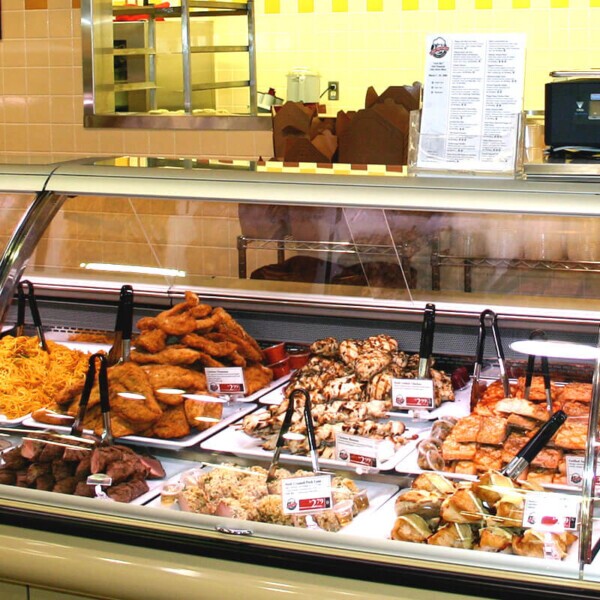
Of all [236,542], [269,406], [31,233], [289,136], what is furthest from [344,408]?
[289,136]

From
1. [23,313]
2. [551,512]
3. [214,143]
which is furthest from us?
[214,143]

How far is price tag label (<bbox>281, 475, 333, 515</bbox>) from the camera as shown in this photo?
2.15 metres

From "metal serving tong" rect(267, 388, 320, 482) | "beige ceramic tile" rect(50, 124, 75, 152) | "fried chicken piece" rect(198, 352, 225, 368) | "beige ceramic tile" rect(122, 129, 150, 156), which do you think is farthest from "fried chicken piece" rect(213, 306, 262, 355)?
"beige ceramic tile" rect(50, 124, 75, 152)

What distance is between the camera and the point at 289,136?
3.81m

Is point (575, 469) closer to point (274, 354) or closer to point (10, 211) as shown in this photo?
point (274, 354)

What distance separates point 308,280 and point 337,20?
180 inches

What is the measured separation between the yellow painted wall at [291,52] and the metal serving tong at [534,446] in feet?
12.6

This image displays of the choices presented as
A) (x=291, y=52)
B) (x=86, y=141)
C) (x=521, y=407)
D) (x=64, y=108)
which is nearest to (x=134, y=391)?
(x=521, y=407)

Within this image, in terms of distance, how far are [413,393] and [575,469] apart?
0.57 m

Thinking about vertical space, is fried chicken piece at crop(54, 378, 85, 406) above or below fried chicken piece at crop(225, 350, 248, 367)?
below

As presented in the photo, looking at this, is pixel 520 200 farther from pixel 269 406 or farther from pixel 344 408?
pixel 269 406

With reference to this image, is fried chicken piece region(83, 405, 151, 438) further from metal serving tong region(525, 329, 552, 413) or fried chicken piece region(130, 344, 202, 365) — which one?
metal serving tong region(525, 329, 552, 413)

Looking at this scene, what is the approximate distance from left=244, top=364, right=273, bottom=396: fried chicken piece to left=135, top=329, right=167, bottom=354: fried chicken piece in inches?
9.8

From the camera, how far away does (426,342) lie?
2.68 metres
